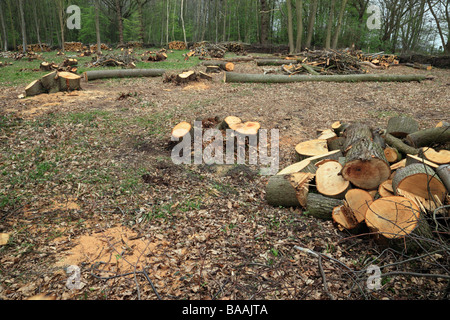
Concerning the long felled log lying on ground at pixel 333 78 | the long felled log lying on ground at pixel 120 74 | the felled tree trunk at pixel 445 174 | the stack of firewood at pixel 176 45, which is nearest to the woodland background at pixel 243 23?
the stack of firewood at pixel 176 45

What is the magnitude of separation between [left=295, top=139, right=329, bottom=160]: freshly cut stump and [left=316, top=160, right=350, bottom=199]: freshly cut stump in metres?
0.68

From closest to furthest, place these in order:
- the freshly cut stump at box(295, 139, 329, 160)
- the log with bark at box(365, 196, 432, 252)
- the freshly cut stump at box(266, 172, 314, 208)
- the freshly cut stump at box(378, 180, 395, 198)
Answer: the log with bark at box(365, 196, 432, 252) < the freshly cut stump at box(378, 180, 395, 198) < the freshly cut stump at box(266, 172, 314, 208) < the freshly cut stump at box(295, 139, 329, 160)

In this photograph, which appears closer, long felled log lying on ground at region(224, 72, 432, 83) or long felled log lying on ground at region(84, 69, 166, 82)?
long felled log lying on ground at region(224, 72, 432, 83)

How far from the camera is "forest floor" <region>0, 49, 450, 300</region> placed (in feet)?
8.39

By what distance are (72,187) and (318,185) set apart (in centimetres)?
384

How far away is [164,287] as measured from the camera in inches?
102

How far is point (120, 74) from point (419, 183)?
11990 millimetres

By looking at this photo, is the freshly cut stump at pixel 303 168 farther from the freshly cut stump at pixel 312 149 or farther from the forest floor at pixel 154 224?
the forest floor at pixel 154 224

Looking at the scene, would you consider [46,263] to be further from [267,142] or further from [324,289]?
[267,142]

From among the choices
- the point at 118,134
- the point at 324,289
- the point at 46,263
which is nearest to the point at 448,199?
the point at 324,289

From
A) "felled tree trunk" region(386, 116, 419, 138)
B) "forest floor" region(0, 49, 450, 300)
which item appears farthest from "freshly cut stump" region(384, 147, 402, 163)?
"forest floor" region(0, 49, 450, 300)

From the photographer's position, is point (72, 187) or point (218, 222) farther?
point (72, 187)

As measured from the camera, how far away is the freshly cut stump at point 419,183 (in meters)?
3.00

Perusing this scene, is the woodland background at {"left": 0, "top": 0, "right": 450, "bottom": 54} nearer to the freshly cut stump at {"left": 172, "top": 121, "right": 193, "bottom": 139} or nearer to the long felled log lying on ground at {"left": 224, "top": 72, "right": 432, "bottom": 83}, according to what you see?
the long felled log lying on ground at {"left": 224, "top": 72, "right": 432, "bottom": 83}
